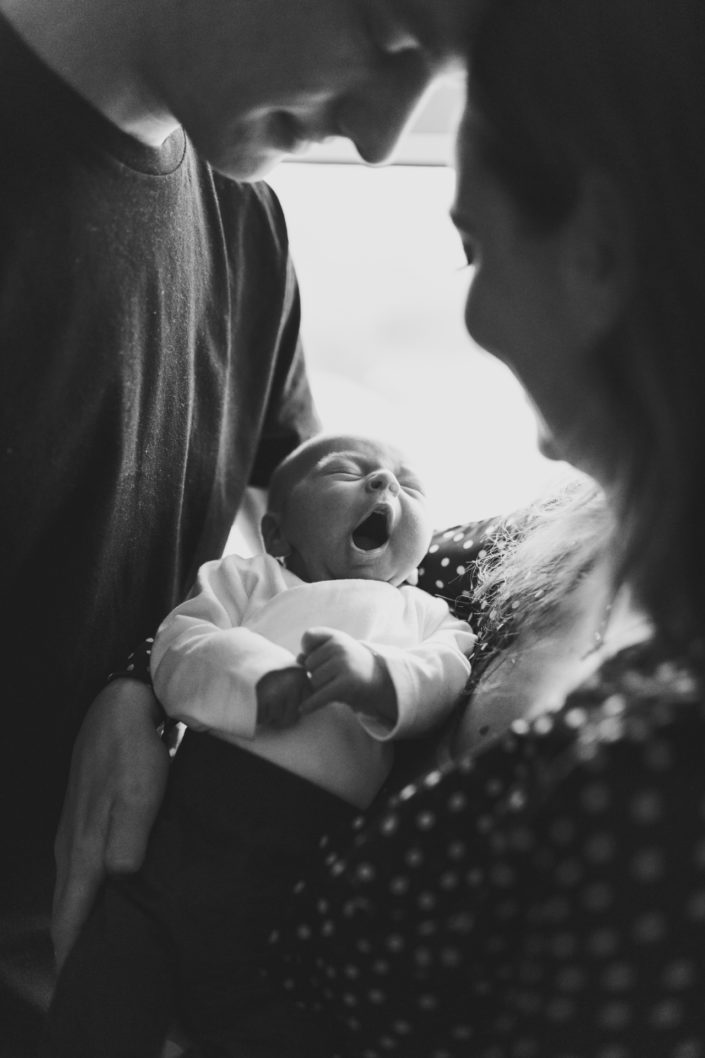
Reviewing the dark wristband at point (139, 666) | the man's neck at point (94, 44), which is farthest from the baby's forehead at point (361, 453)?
the man's neck at point (94, 44)

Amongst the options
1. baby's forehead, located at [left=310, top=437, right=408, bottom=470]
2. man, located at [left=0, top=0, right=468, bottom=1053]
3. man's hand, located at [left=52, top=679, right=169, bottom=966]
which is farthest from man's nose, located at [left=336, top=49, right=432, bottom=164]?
man's hand, located at [left=52, top=679, right=169, bottom=966]

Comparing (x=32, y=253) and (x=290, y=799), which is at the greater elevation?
(x=32, y=253)

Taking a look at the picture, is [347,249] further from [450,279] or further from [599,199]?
[599,199]

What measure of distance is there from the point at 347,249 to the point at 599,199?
132 cm

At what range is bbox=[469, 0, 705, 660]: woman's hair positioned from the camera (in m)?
0.66

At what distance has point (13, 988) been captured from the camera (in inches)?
38.6

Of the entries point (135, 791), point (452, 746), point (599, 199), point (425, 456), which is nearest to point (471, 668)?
point (452, 746)

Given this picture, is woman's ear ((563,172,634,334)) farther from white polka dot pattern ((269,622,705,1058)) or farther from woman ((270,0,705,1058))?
white polka dot pattern ((269,622,705,1058))

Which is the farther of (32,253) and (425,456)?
(425,456)

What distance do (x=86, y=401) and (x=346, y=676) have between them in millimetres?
361

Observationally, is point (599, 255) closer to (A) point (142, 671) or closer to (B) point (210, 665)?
(B) point (210, 665)

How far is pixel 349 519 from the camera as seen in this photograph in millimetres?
A: 1064

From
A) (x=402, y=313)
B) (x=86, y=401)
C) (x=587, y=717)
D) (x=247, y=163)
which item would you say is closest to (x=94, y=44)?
(x=247, y=163)

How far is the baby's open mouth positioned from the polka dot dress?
37 centimetres
